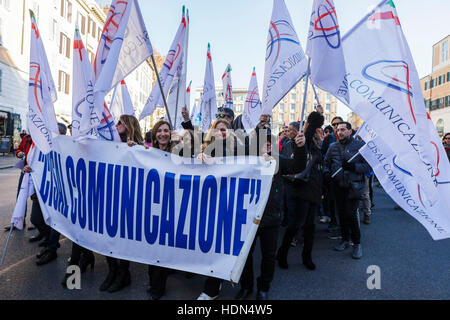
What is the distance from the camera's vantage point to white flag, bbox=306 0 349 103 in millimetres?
3148

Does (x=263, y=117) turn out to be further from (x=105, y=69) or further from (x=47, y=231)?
(x=47, y=231)

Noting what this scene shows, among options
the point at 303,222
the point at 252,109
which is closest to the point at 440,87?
the point at 252,109

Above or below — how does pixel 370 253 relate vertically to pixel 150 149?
below

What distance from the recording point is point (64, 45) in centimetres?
2697

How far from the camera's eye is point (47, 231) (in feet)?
13.6

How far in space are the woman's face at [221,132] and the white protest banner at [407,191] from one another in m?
1.48

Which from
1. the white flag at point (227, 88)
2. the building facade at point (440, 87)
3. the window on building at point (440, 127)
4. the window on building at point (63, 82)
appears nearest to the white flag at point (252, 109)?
the white flag at point (227, 88)

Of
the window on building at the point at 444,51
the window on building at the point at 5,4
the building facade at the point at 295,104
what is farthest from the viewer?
the building facade at the point at 295,104

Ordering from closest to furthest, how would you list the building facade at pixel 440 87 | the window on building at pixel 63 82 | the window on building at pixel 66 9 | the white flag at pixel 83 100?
the white flag at pixel 83 100 → the window on building at pixel 63 82 → the window on building at pixel 66 9 → the building facade at pixel 440 87

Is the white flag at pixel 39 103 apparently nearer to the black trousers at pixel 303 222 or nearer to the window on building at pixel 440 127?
the black trousers at pixel 303 222

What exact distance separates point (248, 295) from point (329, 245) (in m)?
2.26

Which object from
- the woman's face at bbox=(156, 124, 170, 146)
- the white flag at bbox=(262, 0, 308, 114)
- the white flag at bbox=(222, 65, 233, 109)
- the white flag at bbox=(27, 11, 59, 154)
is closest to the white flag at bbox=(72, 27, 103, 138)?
the white flag at bbox=(27, 11, 59, 154)

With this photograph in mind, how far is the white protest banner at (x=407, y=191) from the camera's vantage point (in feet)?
8.77

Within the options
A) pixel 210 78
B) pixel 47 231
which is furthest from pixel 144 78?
pixel 47 231
